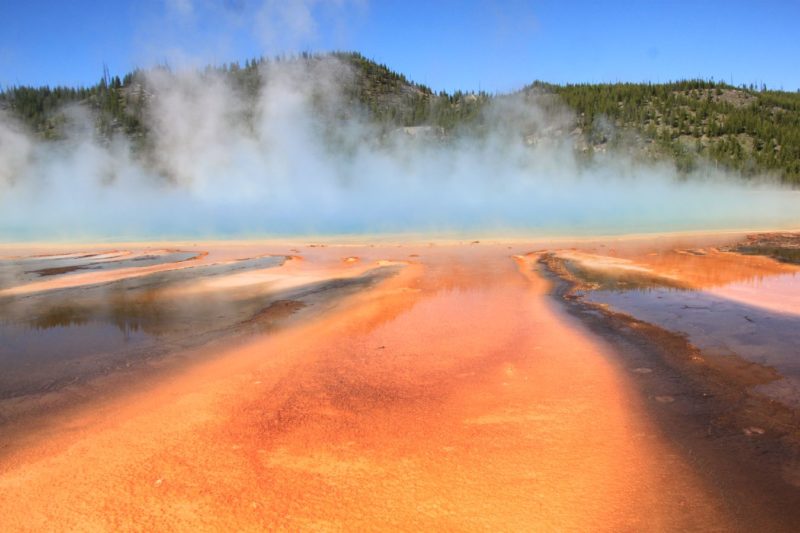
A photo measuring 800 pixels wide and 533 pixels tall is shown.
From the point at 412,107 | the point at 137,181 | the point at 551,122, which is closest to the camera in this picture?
the point at 137,181

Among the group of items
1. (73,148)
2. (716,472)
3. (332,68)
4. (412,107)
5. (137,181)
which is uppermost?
(332,68)

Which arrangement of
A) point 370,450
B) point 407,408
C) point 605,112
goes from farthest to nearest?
point 605,112 → point 407,408 → point 370,450

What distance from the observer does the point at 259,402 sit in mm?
3943

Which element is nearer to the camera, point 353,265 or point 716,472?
point 716,472

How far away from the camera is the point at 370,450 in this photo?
3201 millimetres

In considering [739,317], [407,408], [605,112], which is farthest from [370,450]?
[605,112]

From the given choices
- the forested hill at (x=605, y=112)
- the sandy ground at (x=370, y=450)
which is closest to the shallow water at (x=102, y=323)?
the sandy ground at (x=370, y=450)

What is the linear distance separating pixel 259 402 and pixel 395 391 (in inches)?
40.0

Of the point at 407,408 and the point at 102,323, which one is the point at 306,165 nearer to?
the point at 102,323

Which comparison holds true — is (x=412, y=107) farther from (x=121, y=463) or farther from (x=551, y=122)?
(x=121, y=463)

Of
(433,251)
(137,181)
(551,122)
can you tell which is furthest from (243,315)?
(551,122)

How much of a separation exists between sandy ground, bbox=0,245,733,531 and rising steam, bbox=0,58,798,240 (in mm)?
25233

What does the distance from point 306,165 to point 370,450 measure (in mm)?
57080

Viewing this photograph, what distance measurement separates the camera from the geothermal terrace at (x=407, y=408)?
264cm
